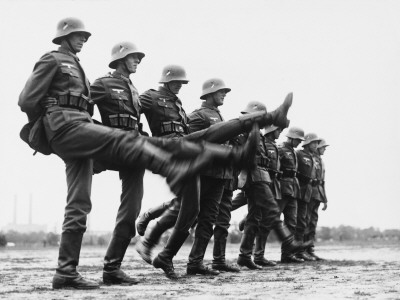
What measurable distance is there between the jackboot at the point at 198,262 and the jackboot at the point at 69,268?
2472 mm

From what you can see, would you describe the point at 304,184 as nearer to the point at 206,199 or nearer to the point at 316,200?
the point at 316,200

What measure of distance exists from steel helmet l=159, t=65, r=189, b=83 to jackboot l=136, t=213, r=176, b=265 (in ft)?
5.55

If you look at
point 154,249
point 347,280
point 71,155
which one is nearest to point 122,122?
point 71,155

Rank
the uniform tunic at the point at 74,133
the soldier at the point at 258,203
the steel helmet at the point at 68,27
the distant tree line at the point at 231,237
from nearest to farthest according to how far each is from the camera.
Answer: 1. the uniform tunic at the point at 74,133
2. the steel helmet at the point at 68,27
3. the soldier at the point at 258,203
4. the distant tree line at the point at 231,237

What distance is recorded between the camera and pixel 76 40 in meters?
6.76

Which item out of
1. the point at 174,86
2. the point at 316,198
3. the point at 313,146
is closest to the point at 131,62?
the point at 174,86

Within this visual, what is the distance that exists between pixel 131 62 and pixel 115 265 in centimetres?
224

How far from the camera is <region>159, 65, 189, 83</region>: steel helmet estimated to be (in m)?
8.38

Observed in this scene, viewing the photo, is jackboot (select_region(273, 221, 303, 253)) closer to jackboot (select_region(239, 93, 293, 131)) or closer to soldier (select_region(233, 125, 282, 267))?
soldier (select_region(233, 125, 282, 267))

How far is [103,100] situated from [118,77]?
38 cm

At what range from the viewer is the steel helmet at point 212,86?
943 cm

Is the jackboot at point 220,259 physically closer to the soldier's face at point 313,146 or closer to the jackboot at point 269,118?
the jackboot at point 269,118

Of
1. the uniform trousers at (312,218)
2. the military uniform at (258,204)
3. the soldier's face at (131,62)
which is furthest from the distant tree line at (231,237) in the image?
the soldier's face at (131,62)

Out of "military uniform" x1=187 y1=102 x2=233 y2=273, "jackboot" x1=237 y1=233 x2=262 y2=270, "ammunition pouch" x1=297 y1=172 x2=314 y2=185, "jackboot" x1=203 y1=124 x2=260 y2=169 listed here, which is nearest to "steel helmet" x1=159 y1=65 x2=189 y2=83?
"military uniform" x1=187 y1=102 x2=233 y2=273
